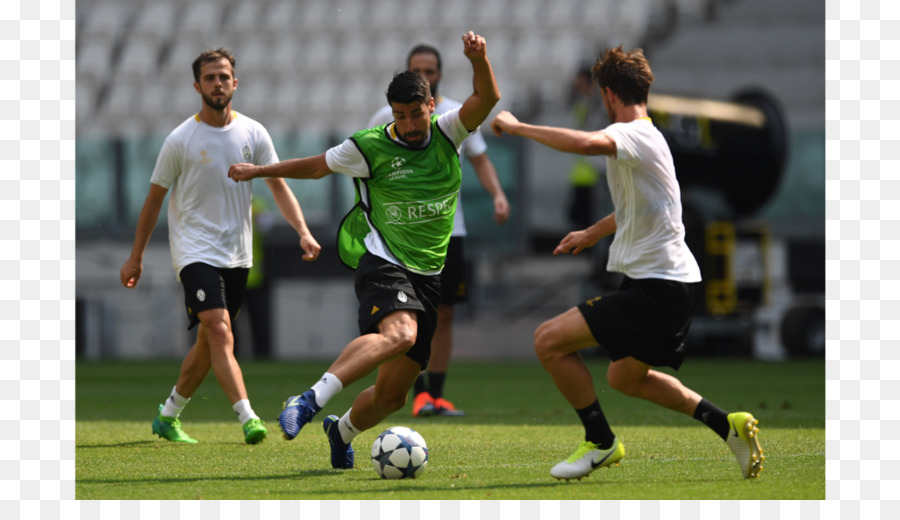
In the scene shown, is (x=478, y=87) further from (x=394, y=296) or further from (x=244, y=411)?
(x=244, y=411)

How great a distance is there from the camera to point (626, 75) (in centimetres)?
502

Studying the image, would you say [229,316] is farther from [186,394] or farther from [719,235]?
[719,235]

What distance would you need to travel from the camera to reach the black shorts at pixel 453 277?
8016 mm

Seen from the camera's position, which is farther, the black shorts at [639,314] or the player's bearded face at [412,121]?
the player's bearded face at [412,121]

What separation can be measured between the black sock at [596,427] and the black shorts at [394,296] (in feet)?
2.66

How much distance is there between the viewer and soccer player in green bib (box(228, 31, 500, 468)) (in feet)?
17.4

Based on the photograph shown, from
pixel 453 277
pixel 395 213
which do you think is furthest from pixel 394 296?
pixel 453 277

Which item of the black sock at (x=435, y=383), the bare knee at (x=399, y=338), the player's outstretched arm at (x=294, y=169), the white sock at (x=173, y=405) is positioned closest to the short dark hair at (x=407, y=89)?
the player's outstretched arm at (x=294, y=169)

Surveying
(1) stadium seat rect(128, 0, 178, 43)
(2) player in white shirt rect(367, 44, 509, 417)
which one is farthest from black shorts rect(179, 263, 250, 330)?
(1) stadium seat rect(128, 0, 178, 43)

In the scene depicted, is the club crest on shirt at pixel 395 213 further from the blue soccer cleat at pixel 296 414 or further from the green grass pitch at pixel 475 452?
the green grass pitch at pixel 475 452

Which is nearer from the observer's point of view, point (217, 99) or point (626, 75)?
point (626, 75)

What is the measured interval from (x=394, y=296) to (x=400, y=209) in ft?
1.42

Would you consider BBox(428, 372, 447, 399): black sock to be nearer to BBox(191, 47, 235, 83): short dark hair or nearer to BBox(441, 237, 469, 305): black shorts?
BBox(441, 237, 469, 305): black shorts

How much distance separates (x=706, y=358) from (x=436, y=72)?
30.6 ft
